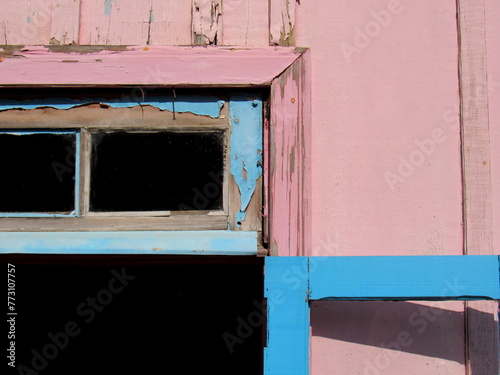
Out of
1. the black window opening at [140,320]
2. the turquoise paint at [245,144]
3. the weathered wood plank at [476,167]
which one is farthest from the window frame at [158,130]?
the black window opening at [140,320]

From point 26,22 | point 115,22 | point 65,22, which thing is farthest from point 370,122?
point 26,22

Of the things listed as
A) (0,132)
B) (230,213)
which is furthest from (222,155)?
(0,132)

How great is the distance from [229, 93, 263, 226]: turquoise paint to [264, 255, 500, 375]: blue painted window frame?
348 millimetres

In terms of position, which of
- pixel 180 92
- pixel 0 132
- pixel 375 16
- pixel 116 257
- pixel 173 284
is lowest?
pixel 173 284

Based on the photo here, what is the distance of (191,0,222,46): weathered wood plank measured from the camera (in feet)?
6.04

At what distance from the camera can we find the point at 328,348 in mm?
1741

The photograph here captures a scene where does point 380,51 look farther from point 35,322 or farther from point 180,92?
point 35,322

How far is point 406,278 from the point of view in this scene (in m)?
1.51

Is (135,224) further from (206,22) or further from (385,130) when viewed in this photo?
(385,130)

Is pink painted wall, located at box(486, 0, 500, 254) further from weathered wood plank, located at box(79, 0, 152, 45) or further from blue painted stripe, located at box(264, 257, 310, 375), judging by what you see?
weathered wood plank, located at box(79, 0, 152, 45)

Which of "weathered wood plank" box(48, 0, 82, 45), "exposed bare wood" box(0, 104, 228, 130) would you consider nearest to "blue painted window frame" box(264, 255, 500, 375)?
"exposed bare wood" box(0, 104, 228, 130)

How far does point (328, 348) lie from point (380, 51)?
3.74 feet

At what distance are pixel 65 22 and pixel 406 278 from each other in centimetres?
157

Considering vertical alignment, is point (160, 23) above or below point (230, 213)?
above
